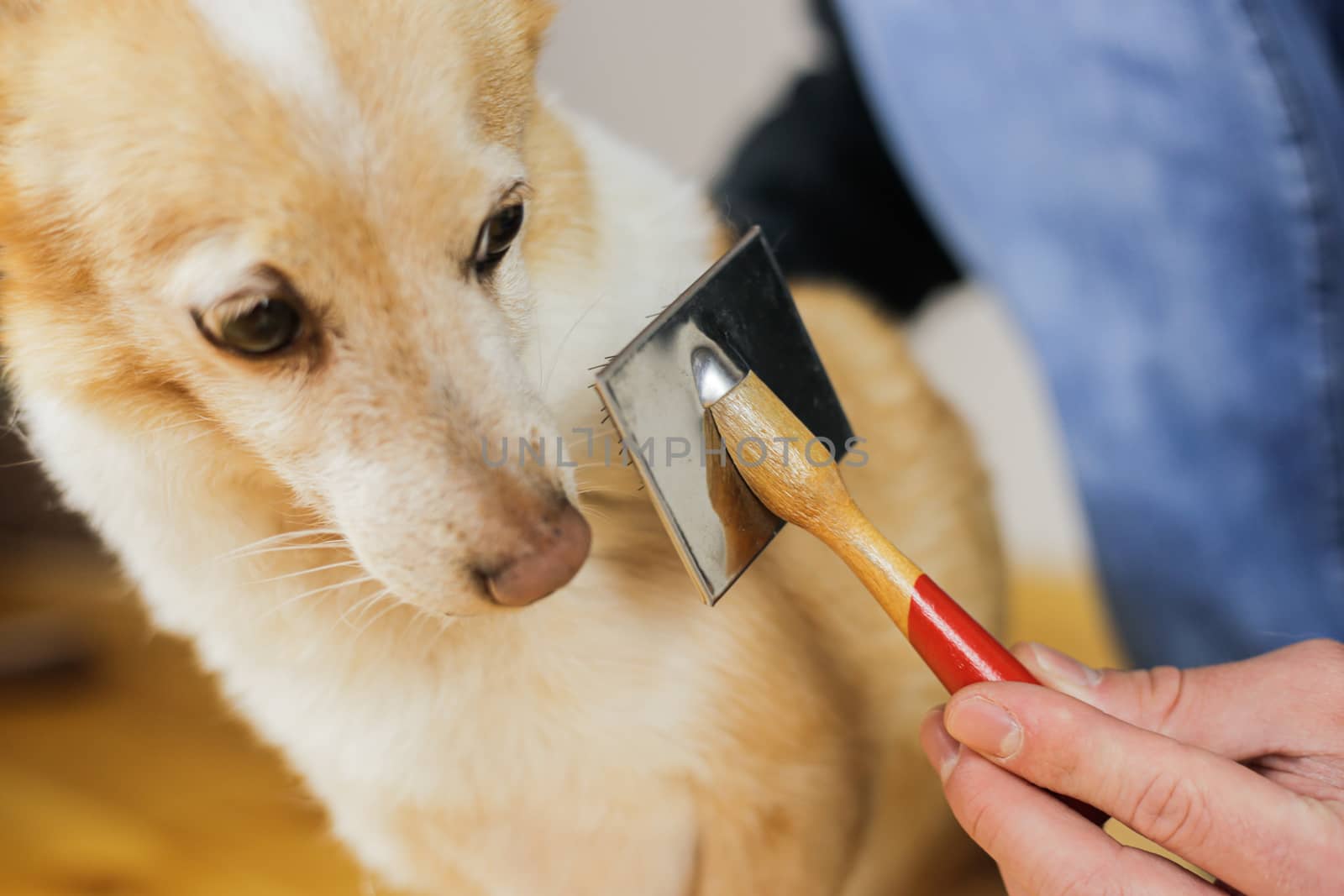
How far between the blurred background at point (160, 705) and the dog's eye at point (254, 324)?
5.1 inches

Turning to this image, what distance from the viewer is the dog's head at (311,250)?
1.01 ft

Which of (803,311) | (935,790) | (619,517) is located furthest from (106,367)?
(935,790)

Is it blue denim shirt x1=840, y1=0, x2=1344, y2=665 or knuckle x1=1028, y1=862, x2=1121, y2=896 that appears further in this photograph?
blue denim shirt x1=840, y1=0, x2=1344, y2=665

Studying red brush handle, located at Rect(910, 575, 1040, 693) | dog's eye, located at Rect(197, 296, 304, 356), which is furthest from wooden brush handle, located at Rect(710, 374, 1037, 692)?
dog's eye, located at Rect(197, 296, 304, 356)

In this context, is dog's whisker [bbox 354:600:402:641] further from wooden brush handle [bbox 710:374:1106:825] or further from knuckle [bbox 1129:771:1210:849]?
knuckle [bbox 1129:771:1210:849]

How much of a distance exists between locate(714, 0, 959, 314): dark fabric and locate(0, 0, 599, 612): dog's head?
11.8 inches

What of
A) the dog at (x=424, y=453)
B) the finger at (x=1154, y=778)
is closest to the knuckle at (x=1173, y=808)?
the finger at (x=1154, y=778)

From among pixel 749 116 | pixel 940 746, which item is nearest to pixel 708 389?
pixel 940 746

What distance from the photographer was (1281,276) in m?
0.60

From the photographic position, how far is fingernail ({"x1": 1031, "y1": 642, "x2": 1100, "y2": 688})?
16.2 inches

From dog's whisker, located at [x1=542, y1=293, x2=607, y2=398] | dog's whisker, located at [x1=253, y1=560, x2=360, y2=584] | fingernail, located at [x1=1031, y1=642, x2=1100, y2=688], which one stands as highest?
dog's whisker, located at [x1=542, y1=293, x2=607, y2=398]

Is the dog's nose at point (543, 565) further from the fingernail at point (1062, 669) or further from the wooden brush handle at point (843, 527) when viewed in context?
the fingernail at point (1062, 669)

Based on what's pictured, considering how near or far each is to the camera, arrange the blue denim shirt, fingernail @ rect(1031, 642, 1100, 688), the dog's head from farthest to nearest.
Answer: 1. the blue denim shirt
2. fingernail @ rect(1031, 642, 1100, 688)
3. the dog's head

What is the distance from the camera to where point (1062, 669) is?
41cm
